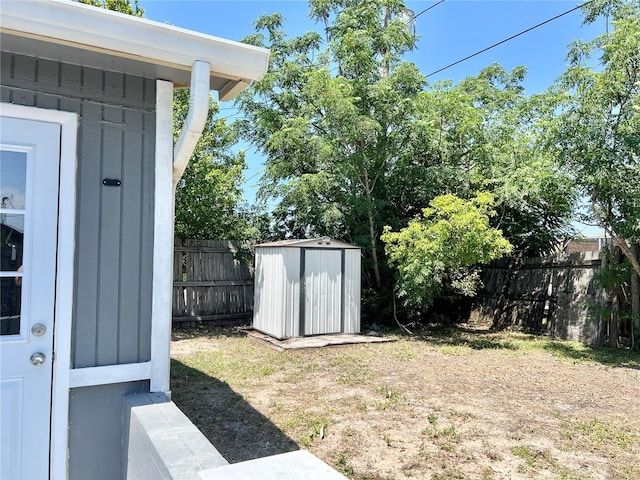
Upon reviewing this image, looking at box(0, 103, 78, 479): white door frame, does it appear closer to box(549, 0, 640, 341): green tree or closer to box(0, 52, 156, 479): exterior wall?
box(0, 52, 156, 479): exterior wall

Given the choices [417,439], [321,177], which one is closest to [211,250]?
[321,177]

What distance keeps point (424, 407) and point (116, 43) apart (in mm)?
3532

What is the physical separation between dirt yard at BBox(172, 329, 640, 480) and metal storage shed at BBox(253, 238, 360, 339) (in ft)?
2.37

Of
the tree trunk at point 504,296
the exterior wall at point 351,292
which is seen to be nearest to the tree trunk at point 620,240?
the tree trunk at point 504,296

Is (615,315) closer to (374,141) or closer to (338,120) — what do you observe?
(374,141)

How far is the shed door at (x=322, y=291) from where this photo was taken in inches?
273

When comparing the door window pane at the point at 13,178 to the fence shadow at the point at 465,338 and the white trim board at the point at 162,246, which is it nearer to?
the white trim board at the point at 162,246

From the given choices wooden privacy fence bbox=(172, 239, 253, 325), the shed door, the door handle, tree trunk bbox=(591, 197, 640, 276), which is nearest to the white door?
the door handle

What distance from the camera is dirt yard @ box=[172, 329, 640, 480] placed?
2848 mm

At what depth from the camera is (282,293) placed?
22.0 feet

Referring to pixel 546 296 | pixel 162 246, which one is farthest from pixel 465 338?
pixel 162 246

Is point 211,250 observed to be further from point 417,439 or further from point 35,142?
point 35,142

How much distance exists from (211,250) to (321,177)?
95.2 inches

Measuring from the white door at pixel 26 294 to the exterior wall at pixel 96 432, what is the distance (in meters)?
0.11
